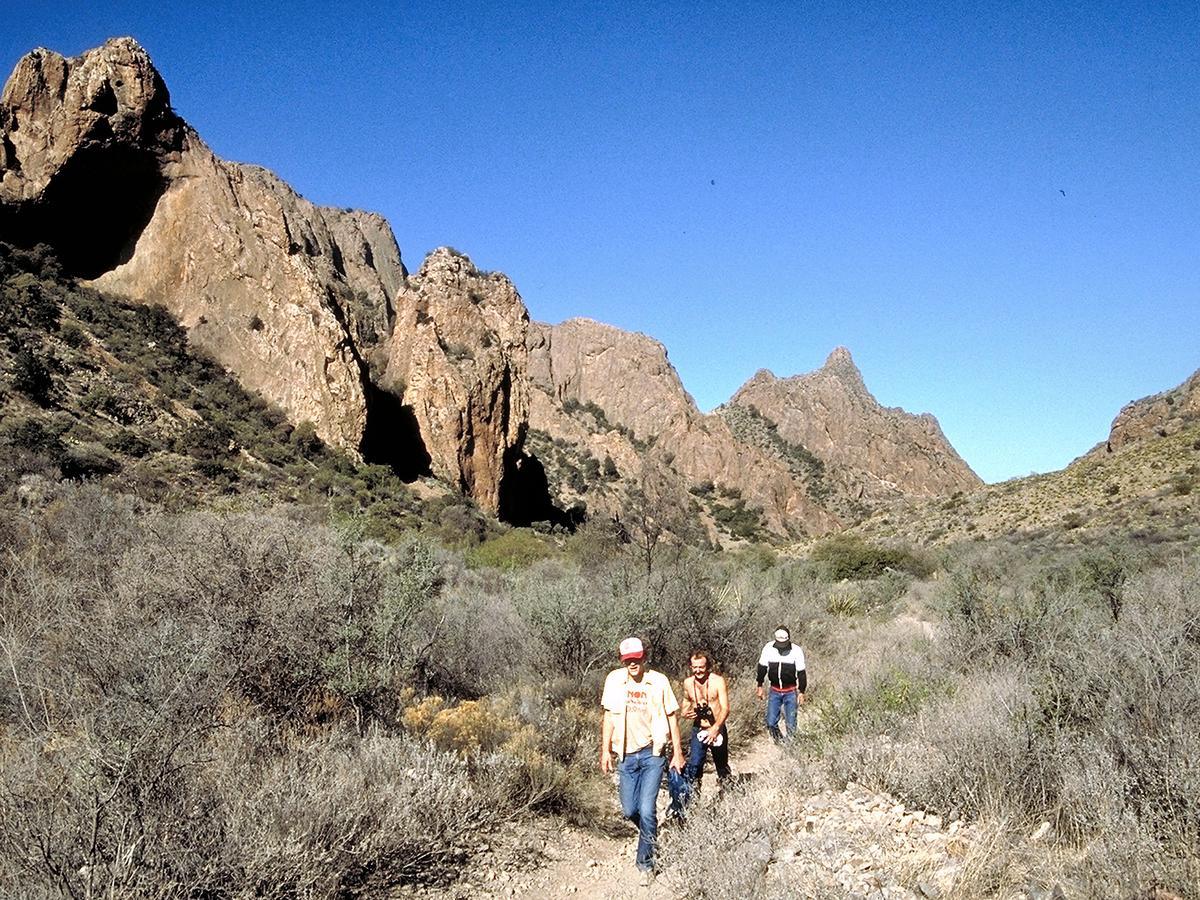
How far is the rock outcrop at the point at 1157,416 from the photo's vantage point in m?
32.8

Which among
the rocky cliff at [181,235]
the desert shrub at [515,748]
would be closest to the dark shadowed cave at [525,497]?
the rocky cliff at [181,235]

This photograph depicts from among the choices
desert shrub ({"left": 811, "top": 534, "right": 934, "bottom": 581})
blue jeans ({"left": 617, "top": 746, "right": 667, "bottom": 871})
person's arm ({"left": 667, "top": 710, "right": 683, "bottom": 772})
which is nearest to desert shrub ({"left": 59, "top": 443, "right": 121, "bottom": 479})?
blue jeans ({"left": 617, "top": 746, "right": 667, "bottom": 871})

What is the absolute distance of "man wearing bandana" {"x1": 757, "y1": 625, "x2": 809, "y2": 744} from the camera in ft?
24.8

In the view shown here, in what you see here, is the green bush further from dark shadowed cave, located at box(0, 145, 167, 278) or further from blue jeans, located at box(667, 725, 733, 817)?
dark shadowed cave, located at box(0, 145, 167, 278)

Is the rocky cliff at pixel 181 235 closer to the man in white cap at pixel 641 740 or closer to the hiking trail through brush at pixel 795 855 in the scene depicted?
the hiking trail through brush at pixel 795 855

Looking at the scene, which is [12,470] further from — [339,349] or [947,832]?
[947,832]

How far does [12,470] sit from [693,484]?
51320 mm

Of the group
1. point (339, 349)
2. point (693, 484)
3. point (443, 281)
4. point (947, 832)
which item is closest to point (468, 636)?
point (947, 832)

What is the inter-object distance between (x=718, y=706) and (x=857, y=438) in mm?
81602

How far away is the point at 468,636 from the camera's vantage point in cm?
870

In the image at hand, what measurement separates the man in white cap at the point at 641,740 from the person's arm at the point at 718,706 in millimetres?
1011

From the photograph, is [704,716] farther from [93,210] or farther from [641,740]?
[93,210]

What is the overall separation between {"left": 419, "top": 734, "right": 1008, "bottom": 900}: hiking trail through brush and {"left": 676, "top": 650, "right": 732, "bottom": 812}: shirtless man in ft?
0.88

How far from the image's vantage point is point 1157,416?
35875 millimetres
